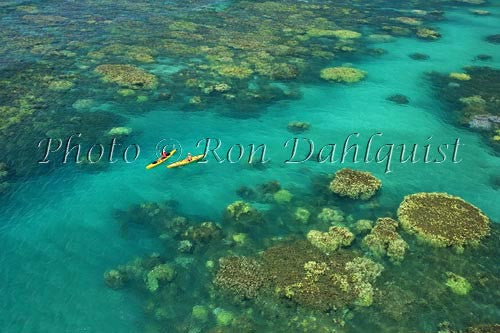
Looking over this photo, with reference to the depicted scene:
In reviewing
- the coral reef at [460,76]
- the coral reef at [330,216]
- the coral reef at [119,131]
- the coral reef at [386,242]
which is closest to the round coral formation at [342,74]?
the coral reef at [460,76]

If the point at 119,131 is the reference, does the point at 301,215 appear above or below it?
below

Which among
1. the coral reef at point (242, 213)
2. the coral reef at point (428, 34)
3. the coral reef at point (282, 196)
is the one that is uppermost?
the coral reef at point (428, 34)

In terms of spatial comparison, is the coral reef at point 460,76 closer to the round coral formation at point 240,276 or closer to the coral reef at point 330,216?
the coral reef at point 330,216

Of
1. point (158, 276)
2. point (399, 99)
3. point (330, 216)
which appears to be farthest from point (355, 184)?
point (399, 99)

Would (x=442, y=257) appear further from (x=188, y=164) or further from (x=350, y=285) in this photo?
(x=188, y=164)

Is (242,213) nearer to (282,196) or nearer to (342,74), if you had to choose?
(282,196)
